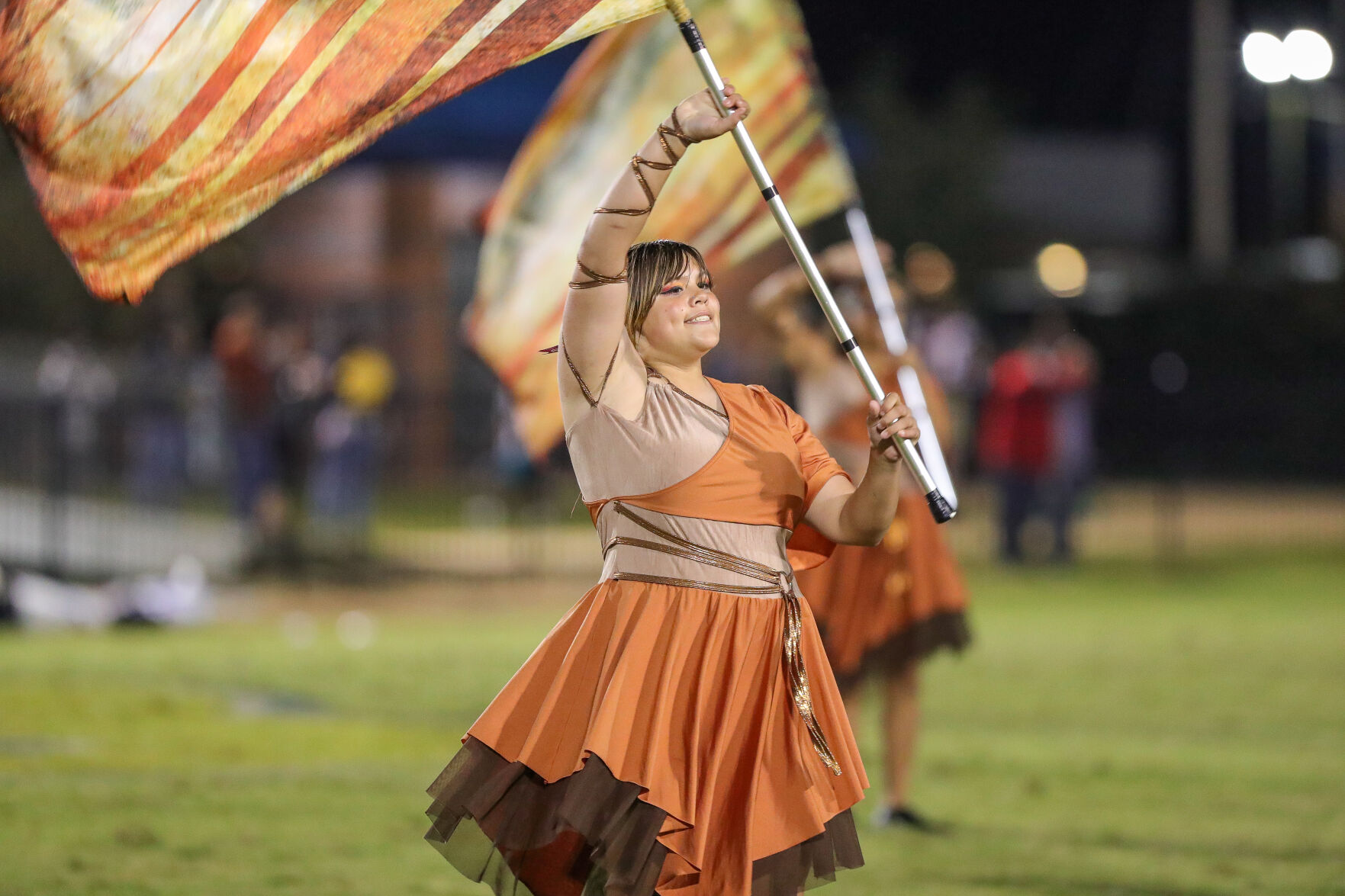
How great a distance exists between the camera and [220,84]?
172 inches

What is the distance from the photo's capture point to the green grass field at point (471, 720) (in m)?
6.42

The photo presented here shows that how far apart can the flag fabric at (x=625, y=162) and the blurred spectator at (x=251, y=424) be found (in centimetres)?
988

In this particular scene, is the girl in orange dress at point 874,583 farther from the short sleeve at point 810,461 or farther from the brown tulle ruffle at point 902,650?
the short sleeve at point 810,461

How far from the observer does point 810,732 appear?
4328 mm

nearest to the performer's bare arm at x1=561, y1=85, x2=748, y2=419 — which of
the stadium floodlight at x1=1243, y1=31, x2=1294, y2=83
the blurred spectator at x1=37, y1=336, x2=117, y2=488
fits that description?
the blurred spectator at x1=37, y1=336, x2=117, y2=488

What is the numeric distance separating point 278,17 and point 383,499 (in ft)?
53.7

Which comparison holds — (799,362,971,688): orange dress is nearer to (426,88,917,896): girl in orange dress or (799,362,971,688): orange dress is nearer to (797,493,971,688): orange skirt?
(797,493,971,688): orange skirt

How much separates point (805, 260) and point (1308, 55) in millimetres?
13182

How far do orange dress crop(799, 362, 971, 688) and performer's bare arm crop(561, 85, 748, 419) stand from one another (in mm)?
2960

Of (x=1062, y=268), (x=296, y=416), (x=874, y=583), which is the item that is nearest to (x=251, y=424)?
(x=296, y=416)

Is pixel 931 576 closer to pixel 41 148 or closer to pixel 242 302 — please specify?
pixel 41 148

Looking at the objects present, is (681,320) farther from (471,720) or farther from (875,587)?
(471,720)

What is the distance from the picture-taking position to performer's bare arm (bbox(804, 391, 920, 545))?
13.8ft

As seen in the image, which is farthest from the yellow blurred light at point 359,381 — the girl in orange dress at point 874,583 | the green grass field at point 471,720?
the girl in orange dress at point 874,583
